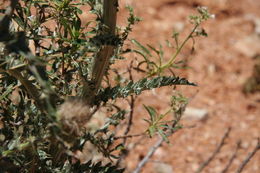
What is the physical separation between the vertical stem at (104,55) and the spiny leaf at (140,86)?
A: 0.04 meters

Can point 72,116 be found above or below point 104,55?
below

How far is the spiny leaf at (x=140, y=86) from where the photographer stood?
1.26 meters

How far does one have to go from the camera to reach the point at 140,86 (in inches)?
50.8

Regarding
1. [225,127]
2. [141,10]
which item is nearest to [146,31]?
[141,10]

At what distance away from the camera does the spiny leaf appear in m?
1.26

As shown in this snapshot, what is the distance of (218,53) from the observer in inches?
194

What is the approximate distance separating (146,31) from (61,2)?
365cm

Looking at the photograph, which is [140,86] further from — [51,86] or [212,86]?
[212,86]

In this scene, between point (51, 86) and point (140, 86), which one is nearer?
point (51, 86)

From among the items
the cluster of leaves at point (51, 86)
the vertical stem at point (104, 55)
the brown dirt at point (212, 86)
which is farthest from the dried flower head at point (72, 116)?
the brown dirt at point (212, 86)

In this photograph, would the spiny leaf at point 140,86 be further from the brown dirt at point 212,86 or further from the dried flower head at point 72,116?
the brown dirt at point 212,86

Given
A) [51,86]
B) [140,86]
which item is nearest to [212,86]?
[140,86]

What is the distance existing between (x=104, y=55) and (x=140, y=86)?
0.13 meters

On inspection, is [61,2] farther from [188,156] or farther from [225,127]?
[225,127]
